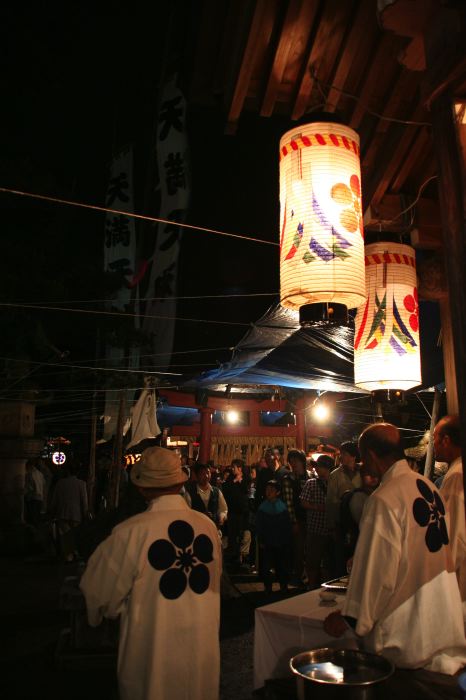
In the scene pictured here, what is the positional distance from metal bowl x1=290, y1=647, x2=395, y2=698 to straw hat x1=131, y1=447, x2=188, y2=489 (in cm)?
130

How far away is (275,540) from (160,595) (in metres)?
6.54

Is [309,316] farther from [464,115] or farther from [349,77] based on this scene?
[349,77]

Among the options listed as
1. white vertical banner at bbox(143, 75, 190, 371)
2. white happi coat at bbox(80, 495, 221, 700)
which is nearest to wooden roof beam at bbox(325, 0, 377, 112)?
white happi coat at bbox(80, 495, 221, 700)

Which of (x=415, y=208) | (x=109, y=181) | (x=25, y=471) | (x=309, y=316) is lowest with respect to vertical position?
(x=25, y=471)

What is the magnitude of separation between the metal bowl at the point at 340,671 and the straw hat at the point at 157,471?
130cm

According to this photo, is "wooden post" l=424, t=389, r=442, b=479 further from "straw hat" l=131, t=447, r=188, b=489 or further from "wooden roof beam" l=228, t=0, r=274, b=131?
"straw hat" l=131, t=447, r=188, b=489

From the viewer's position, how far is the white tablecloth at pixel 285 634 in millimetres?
3791

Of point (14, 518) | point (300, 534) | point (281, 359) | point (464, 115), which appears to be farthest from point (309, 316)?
point (14, 518)

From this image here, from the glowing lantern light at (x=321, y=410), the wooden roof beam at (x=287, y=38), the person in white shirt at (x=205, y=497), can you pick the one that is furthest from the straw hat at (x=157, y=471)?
the glowing lantern light at (x=321, y=410)

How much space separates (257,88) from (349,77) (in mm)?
817

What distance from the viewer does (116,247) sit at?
15.2 meters

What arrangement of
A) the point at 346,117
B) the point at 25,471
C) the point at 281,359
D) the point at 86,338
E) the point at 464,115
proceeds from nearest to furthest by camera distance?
1. the point at 464,115
2. the point at 346,117
3. the point at 281,359
4. the point at 25,471
5. the point at 86,338

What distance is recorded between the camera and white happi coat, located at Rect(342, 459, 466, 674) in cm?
290

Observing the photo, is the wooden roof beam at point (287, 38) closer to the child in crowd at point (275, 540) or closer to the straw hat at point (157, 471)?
the straw hat at point (157, 471)
